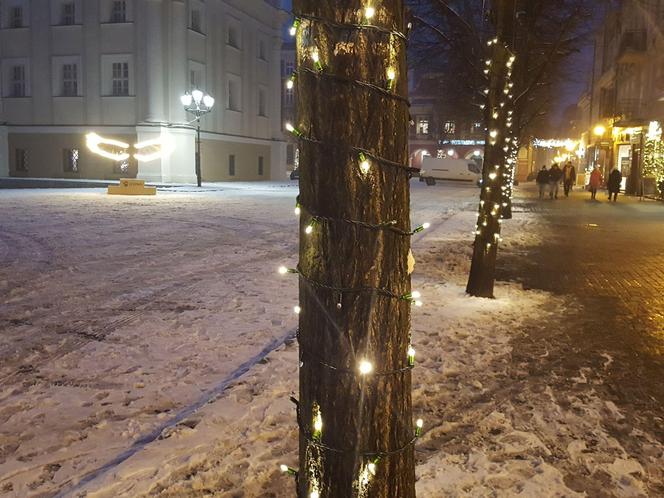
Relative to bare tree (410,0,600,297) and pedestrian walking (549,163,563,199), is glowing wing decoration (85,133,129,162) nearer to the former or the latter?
bare tree (410,0,600,297)

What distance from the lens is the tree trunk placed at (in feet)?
7.02

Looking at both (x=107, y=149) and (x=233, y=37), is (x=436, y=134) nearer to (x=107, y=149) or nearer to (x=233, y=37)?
(x=233, y=37)

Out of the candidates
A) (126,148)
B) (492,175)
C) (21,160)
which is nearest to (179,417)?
(492,175)

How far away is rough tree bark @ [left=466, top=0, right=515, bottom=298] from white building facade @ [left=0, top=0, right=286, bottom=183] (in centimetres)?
3103

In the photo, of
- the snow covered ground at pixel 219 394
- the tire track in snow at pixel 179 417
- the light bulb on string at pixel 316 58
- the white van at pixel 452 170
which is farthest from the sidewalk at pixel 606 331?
the white van at pixel 452 170

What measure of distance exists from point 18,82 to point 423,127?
171 feet

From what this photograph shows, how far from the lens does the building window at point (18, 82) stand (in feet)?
129

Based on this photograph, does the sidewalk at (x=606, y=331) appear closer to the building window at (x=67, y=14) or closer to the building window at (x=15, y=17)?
the building window at (x=67, y=14)

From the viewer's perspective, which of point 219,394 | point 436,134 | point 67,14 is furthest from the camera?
point 436,134

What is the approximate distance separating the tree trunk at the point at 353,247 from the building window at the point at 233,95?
4266 centimetres

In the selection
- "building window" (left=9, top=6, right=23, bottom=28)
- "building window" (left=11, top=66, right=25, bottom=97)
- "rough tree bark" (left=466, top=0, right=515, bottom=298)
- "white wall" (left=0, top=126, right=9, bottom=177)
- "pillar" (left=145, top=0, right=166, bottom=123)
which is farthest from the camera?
"white wall" (left=0, top=126, right=9, bottom=177)

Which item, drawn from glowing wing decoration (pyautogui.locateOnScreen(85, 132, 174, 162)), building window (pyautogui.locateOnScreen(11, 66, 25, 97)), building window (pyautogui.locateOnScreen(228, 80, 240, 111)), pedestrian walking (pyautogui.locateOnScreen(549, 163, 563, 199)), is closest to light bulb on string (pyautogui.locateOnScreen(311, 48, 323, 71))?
pedestrian walking (pyautogui.locateOnScreen(549, 163, 563, 199))

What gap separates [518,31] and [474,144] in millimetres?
66342

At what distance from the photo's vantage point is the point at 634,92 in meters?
36.2
